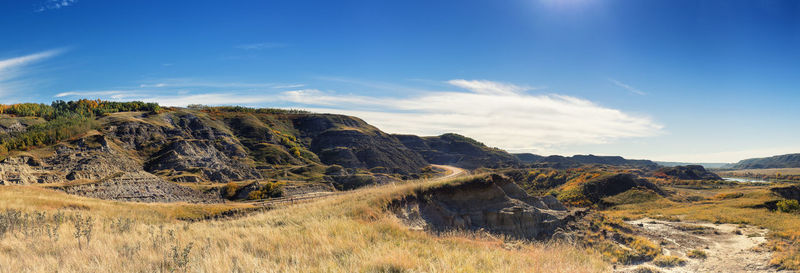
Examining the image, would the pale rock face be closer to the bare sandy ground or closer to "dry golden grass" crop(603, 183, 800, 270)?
the bare sandy ground

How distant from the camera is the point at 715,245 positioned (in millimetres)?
22469

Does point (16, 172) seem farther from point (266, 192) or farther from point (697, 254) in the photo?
point (697, 254)

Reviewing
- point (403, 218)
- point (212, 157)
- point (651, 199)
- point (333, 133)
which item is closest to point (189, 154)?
point (212, 157)

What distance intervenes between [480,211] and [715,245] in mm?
17476

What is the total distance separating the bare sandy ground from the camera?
1714 cm

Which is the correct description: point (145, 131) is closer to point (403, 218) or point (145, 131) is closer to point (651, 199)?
point (403, 218)

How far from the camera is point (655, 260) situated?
17.4 m

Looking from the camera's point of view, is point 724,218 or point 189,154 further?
point 189,154

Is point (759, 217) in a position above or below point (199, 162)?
above

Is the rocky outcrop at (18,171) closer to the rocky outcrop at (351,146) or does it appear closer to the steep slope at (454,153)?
the rocky outcrop at (351,146)

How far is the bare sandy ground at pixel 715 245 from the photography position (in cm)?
→ 1714

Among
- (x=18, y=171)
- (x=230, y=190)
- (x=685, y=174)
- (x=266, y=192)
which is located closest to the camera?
(x=18, y=171)

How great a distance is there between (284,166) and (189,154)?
937 inches

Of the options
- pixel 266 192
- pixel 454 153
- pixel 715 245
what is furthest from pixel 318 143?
pixel 715 245
